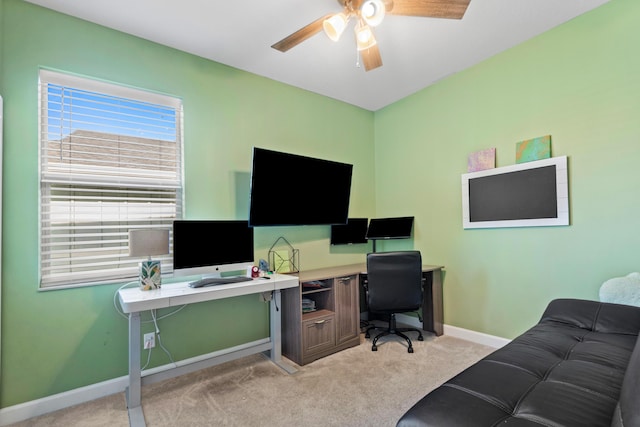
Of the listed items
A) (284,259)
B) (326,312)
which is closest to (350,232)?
(284,259)

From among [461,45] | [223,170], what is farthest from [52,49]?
[461,45]

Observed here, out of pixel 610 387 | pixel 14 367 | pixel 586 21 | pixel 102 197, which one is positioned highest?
pixel 586 21

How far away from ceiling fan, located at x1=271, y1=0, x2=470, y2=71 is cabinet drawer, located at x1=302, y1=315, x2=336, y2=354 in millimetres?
2251

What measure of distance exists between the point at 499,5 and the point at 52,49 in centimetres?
321

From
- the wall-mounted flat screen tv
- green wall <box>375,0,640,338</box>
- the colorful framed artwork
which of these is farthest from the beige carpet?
the colorful framed artwork

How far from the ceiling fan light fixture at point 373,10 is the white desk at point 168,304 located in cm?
200

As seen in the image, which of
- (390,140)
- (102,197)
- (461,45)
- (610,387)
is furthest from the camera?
(390,140)

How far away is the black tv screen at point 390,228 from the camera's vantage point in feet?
12.2

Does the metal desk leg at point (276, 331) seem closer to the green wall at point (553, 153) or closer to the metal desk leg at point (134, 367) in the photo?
the metal desk leg at point (134, 367)

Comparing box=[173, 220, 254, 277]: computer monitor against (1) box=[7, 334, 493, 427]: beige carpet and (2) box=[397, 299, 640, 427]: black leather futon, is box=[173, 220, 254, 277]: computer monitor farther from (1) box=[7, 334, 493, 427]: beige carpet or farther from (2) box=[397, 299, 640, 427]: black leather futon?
(2) box=[397, 299, 640, 427]: black leather futon

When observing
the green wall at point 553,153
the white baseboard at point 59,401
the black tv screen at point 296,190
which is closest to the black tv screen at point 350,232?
the black tv screen at point 296,190

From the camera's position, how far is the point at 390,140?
160 inches

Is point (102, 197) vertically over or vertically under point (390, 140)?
under

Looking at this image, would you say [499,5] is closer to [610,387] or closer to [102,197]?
[610,387]
